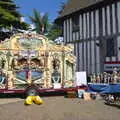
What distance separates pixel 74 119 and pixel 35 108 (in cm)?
308

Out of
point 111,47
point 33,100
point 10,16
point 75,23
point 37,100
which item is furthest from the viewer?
point 75,23

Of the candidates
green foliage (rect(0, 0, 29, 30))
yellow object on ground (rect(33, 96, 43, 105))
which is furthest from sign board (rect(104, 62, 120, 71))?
green foliage (rect(0, 0, 29, 30))

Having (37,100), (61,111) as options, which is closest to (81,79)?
(37,100)

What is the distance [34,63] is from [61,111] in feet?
22.6

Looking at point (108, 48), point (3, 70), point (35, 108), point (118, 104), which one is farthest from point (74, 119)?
point (108, 48)

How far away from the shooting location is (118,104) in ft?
59.7

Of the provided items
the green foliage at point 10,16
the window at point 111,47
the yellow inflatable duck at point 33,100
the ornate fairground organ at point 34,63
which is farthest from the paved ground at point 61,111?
the green foliage at point 10,16

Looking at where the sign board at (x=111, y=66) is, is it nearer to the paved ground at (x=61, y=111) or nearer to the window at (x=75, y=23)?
the paved ground at (x=61, y=111)

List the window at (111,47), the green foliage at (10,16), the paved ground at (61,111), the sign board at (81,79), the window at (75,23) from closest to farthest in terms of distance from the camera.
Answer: the paved ground at (61,111) → the sign board at (81,79) → the window at (111,47) → the green foliage at (10,16) → the window at (75,23)

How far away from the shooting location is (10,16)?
27.1m

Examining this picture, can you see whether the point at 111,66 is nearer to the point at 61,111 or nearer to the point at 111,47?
the point at 111,47

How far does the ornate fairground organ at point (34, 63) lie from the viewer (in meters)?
22.0

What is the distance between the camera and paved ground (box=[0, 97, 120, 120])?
1502cm

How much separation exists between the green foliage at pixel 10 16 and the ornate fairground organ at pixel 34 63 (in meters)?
4.82
